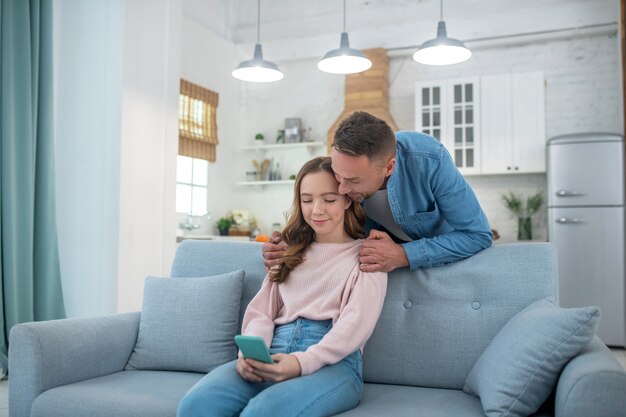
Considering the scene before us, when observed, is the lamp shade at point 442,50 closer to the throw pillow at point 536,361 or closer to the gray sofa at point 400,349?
the gray sofa at point 400,349

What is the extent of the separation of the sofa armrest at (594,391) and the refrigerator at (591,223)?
160 inches

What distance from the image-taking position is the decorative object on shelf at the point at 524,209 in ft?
19.1

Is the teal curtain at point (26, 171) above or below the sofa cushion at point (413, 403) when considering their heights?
above

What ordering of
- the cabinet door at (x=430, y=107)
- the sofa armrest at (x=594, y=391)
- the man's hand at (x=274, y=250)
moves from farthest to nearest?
1. the cabinet door at (x=430, y=107)
2. the man's hand at (x=274, y=250)
3. the sofa armrest at (x=594, y=391)

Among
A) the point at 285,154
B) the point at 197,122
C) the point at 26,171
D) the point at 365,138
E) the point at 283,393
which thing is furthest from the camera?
the point at 285,154

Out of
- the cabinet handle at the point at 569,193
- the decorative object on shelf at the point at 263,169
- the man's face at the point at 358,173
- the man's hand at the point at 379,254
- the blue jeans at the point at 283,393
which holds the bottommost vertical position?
the blue jeans at the point at 283,393

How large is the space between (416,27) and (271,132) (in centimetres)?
200

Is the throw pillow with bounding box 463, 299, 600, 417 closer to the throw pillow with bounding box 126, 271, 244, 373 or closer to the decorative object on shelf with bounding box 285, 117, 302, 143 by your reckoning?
the throw pillow with bounding box 126, 271, 244, 373

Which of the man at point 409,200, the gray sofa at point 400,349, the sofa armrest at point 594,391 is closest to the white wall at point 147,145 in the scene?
the gray sofa at point 400,349

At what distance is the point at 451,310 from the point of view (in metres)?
2.08

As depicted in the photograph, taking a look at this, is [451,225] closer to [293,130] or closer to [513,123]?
[513,123]

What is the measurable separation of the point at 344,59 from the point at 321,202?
2.58 m

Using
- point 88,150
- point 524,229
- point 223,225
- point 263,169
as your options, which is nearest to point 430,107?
point 524,229

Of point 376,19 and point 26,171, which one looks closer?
point 26,171
